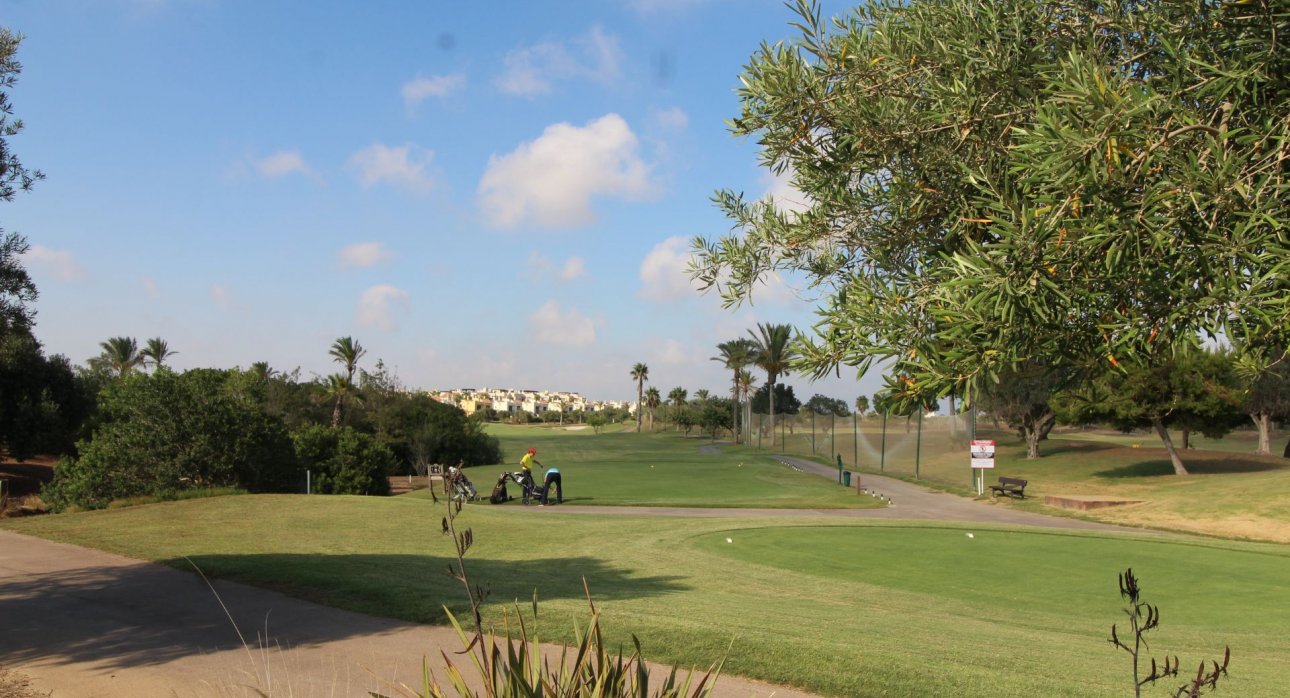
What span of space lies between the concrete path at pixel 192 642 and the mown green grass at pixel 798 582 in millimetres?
690

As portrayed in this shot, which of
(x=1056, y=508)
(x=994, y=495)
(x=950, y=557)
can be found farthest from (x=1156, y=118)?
(x=994, y=495)

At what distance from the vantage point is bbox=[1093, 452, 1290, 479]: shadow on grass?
136 ft

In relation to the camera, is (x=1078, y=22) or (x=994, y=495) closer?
(x=1078, y=22)

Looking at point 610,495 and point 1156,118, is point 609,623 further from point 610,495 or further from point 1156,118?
point 610,495

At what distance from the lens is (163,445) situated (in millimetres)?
24781

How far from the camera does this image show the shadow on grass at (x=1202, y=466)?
4134 cm

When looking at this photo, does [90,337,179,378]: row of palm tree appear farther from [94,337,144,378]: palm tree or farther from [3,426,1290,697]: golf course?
[3,426,1290,697]: golf course

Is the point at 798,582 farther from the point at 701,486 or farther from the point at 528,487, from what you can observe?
the point at 701,486

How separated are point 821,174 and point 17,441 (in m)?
39.8

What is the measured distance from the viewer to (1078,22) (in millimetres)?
4422

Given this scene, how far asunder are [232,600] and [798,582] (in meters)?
8.07

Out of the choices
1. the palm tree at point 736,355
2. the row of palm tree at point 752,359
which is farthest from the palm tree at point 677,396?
the palm tree at point 736,355

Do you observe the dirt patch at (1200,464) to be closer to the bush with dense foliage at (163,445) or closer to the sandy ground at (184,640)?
the bush with dense foliage at (163,445)

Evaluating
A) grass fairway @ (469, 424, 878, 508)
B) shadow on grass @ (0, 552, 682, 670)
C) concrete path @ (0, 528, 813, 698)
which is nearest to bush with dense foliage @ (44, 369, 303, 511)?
grass fairway @ (469, 424, 878, 508)
